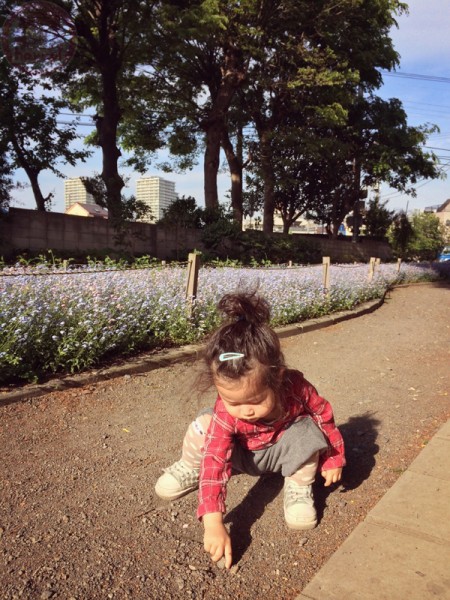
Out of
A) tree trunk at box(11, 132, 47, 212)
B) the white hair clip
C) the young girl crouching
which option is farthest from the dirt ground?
tree trunk at box(11, 132, 47, 212)

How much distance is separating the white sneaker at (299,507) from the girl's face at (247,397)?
57cm

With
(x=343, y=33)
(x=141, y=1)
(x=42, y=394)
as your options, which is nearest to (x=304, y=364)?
(x=42, y=394)

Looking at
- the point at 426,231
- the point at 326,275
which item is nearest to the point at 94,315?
the point at 326,275

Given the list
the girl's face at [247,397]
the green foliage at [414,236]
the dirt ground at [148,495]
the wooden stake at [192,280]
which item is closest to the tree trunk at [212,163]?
the wooden stake at [192,280]

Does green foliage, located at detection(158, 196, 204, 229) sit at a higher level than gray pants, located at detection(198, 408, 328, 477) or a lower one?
higher

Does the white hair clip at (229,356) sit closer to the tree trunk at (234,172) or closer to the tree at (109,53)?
the tree at (109,53)

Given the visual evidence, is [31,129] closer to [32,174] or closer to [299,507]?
[32,174]

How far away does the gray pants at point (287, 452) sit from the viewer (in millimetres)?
2357

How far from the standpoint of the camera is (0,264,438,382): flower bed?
4.16 meters

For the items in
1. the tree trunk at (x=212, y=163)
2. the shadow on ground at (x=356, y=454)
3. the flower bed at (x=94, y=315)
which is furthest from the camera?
the tree trunk at (x=212, y=163)

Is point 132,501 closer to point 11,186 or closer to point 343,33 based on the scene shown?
point 11,186

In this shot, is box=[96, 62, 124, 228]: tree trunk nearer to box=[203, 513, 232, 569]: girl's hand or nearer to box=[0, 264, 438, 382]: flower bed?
box=[0, 264, 438, 382]: flower bed

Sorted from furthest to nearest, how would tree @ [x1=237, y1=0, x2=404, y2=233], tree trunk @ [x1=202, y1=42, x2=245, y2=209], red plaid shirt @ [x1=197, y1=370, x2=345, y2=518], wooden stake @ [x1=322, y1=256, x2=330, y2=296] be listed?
tree trunk @ [x1=202, y1=42, x2=245, y2=209] → tree @ [x1=237, y1=0, x2=404, y2=233] → wooden stake @ [x1=322, y1=256, x2=330, y2=296] → red plaid shirt @ [x1=197, y1=370, x2=345, y2=518]

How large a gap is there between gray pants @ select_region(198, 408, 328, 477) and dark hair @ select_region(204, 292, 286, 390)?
1.27ft
